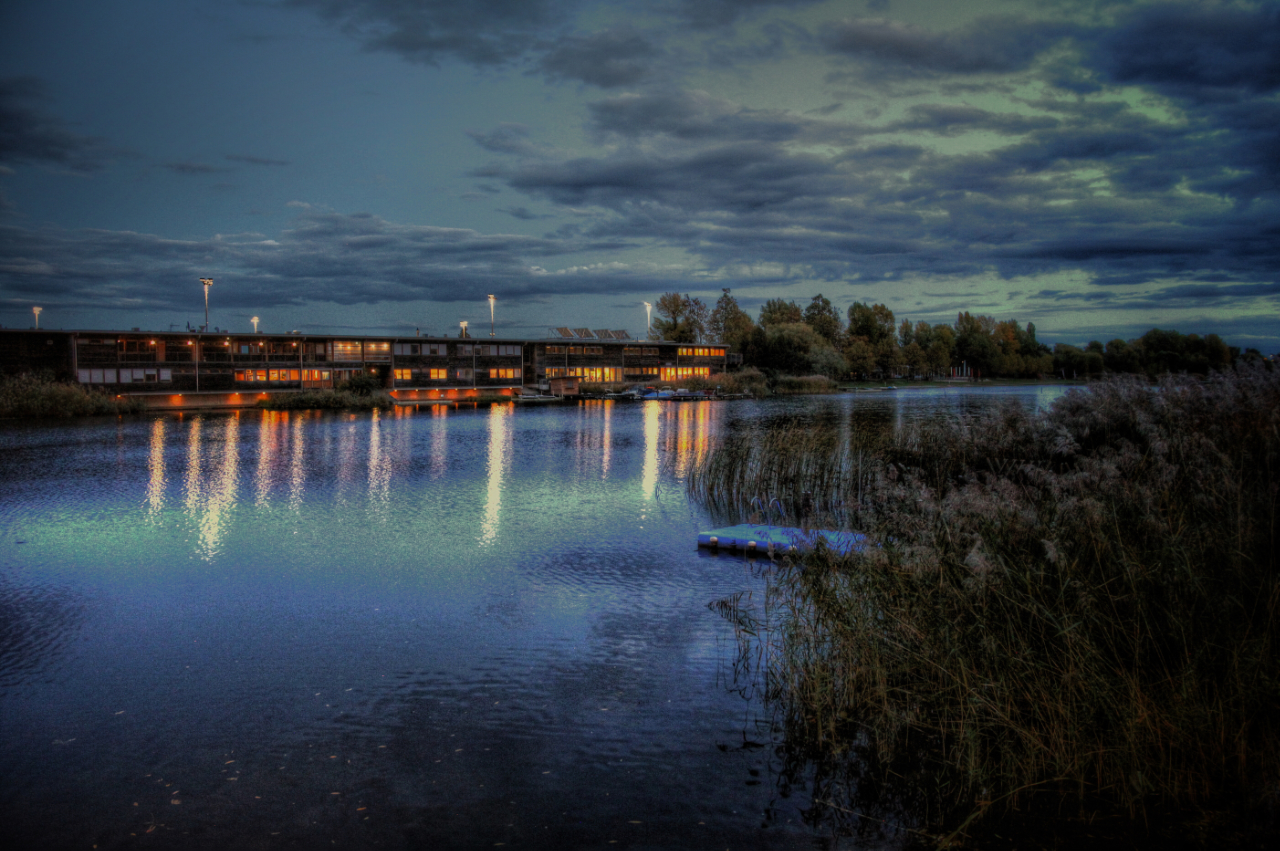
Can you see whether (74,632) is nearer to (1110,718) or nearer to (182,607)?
(182,607)

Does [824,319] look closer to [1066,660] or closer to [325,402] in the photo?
[325,402]

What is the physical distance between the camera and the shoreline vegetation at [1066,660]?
6238 millimetres

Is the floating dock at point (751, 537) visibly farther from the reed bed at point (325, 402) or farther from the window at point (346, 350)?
the window at point (346, 350)

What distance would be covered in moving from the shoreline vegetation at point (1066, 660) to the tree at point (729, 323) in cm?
11682

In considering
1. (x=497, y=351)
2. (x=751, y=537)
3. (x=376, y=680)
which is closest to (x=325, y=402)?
(x=497, y=351)

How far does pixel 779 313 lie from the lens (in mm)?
146375

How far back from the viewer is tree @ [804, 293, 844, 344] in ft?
470

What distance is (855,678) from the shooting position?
8094 mm

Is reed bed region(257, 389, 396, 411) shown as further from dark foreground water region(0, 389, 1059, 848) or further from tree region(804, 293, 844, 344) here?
tree region(804, 293, 844, 344)

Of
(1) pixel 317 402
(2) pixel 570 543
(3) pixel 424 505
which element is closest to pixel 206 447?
(3) pixel 424 505

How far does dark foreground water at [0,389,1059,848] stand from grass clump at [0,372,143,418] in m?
47.4

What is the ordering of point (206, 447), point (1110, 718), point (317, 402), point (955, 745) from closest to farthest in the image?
point (1110, 718), point (955, 745), point (206, 447), point (317, 402)

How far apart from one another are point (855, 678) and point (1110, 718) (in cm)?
232

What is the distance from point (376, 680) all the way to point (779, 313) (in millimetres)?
141936
